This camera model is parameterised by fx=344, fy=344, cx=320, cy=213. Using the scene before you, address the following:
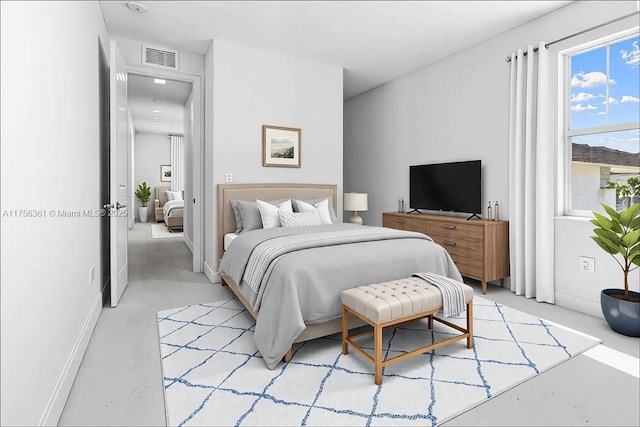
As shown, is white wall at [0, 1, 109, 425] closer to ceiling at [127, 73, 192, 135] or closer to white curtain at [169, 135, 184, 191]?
ceiling at [127, 73, 192, 135]

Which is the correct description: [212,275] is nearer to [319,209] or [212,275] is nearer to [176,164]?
[319,209]

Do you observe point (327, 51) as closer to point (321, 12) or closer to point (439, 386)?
point (321, 12)

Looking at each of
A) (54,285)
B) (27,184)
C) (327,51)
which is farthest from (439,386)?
(327,51)

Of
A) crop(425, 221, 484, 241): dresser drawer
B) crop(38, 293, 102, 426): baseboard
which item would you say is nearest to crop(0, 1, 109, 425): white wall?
crop(38, 293, 102, 426): baseboard

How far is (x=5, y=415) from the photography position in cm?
108

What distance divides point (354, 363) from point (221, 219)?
243 centimetres

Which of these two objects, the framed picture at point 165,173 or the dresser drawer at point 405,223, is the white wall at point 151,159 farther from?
the dresser drawer at point 405,223

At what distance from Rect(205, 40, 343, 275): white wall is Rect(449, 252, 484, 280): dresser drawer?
6.21 feet

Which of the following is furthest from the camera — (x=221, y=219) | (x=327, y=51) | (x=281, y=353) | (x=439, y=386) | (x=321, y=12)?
(x=327, y=51)

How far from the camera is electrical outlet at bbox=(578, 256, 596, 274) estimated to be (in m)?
2.98

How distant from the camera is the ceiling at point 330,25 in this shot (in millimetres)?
3180

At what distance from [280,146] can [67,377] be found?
3.18 metres

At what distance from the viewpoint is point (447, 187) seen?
14.1 feet

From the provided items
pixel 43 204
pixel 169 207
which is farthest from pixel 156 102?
pixel 43 204
